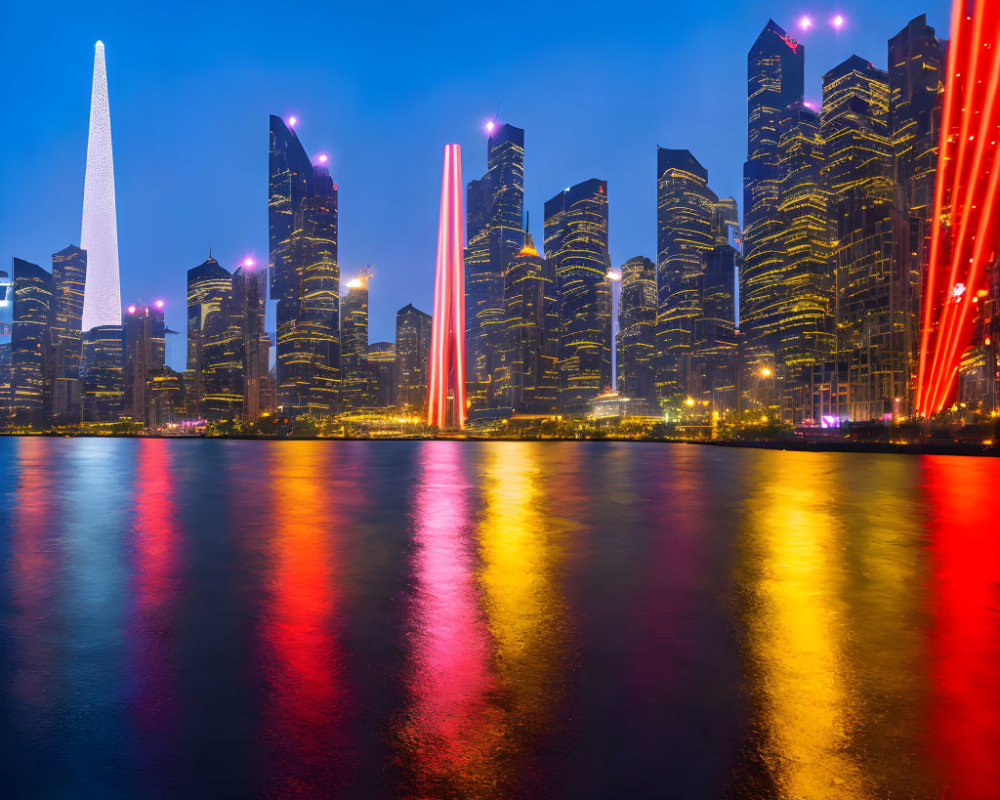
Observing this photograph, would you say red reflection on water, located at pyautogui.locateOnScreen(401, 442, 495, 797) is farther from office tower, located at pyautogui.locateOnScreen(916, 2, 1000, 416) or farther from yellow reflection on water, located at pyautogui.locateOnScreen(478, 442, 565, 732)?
office tower, located at pyautogui.locateOnScreen(916, 2, 1000, 416)

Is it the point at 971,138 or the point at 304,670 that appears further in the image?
the point at 971,138

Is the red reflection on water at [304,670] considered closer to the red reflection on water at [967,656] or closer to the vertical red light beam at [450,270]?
the red reflection on water at [967,656]

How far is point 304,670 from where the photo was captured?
564 cm

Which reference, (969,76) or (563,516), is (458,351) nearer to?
(969,76)

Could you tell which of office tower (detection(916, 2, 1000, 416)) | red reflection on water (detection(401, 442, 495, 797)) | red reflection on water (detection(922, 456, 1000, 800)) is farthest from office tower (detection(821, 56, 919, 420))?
red reflection on water (detection(401, 442, 495, 797))

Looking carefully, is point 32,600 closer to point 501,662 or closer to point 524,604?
point 524,604

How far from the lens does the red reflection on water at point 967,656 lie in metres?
4.07

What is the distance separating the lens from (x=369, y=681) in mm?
5359

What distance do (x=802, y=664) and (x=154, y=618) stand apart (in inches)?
276

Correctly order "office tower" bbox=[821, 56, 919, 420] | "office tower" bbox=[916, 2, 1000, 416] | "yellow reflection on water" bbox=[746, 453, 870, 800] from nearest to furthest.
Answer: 1. "yellow reflection on water" bbox=[746, 453, 870, 800]
2. "office tower" bbox=[916, 2, 1000, 416]
3. "office tower" bbox=[821, 56, 919, 420]

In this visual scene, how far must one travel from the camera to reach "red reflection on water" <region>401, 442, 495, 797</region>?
3.98 meters

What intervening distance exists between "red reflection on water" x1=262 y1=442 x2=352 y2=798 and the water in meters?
0.03

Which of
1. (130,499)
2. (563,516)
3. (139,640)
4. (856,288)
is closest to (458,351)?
(130,499)

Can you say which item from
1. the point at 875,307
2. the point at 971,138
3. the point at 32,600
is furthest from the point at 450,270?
the point at 875,307
